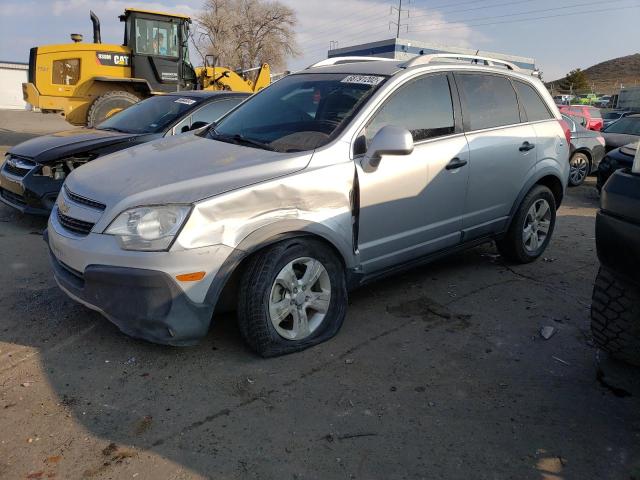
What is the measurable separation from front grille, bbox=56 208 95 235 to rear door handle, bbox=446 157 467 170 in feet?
8.37

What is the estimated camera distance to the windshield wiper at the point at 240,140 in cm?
362

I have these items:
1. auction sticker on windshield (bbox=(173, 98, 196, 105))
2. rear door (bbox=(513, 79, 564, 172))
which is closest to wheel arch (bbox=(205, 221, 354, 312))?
rear door (bbox=(513, 79, 564, 172))

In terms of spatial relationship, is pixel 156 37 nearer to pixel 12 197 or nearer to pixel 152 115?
pixel 152 115

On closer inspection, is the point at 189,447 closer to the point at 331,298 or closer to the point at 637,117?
the point at 331,298

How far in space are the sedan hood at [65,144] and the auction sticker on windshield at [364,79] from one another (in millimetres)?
3213

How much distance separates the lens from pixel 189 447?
2523 millimetres

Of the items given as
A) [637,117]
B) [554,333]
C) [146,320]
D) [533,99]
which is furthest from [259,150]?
[637,117]

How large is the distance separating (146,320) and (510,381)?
2148 mm

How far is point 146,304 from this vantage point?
290 centimetres

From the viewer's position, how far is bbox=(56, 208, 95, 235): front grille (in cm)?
313

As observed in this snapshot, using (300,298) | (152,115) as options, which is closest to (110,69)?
(152,115)

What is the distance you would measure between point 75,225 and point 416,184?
7.52 ft

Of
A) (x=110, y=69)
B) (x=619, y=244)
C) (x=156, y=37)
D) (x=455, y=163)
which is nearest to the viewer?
(x=619, y=244)

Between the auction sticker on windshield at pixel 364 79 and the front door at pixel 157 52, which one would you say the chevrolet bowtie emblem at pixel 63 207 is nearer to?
the auction sticker on windshield at pixel 364 79
